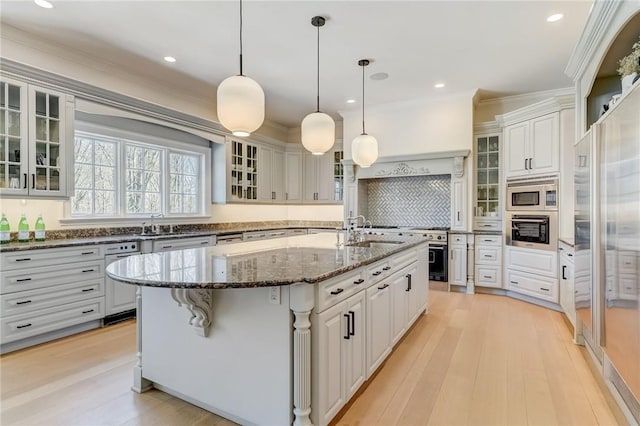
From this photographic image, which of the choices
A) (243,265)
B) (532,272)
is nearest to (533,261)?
(532,272)

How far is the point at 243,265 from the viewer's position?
1.97 m

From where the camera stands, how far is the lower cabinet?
1.73 meters

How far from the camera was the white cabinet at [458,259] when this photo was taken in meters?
4.90

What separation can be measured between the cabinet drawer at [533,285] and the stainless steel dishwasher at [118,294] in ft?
15.3

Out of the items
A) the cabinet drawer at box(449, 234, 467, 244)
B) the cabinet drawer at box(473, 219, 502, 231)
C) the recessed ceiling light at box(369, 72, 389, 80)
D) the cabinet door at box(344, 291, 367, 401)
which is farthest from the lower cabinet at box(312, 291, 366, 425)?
the cabinet drawer at box(473, 219, 502, 231)

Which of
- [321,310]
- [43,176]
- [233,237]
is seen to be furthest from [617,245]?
[43,176]

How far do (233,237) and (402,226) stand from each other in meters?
2.80

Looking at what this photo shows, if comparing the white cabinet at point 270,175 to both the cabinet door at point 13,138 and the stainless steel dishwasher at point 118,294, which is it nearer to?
the stainless steel dishwasher at point 118,294

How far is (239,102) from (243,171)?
385cm

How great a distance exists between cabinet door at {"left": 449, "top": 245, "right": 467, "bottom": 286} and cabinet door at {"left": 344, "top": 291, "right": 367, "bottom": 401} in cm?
319

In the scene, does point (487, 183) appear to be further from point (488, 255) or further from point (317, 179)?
point (317, 179)

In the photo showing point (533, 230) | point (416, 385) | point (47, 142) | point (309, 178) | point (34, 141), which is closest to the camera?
point (416, 385)

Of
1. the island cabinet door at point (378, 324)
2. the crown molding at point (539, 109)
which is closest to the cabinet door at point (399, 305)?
the island cabinet door at point (378, 324)

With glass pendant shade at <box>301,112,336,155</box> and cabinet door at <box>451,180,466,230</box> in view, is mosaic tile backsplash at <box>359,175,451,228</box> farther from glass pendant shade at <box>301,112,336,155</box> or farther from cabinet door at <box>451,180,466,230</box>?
glass pendant shade at <box>301,112,336,155</box>
